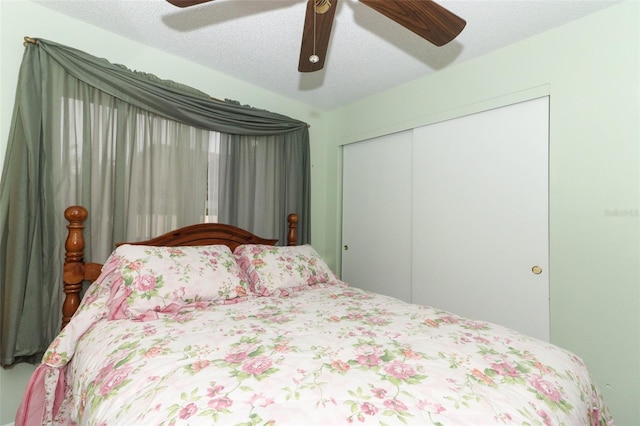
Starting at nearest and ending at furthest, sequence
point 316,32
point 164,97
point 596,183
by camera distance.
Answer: point 316,32 < point 596,183 < point 164,97

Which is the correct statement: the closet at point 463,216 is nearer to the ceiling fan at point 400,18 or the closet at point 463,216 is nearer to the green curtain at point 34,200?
the ceiling fan at point 400,18

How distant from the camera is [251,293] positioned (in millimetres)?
1942

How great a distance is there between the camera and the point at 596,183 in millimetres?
1764

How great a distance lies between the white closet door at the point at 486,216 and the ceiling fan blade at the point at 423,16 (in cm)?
108

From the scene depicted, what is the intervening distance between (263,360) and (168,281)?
885 millimetres

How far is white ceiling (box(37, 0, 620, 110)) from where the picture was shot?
1.76 meters

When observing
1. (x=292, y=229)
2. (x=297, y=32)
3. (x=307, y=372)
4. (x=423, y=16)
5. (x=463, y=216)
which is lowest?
(x=307, y=372)

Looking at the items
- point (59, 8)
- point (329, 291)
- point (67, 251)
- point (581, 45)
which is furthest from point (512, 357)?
point (59, 8)

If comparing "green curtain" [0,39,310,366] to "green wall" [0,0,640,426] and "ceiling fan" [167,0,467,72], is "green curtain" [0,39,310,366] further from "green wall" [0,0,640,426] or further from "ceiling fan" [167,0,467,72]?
"ceiling fan" [167,0,467,72]

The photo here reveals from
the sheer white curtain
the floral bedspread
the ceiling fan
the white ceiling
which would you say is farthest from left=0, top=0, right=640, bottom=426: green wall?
the ceiling fan

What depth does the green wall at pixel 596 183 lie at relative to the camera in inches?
65.4

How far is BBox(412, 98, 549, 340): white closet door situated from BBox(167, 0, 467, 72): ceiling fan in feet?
3.44

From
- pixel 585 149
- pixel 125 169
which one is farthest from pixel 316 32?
pixel 585 149

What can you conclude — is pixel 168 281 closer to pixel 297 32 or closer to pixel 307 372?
pixel 307 372
